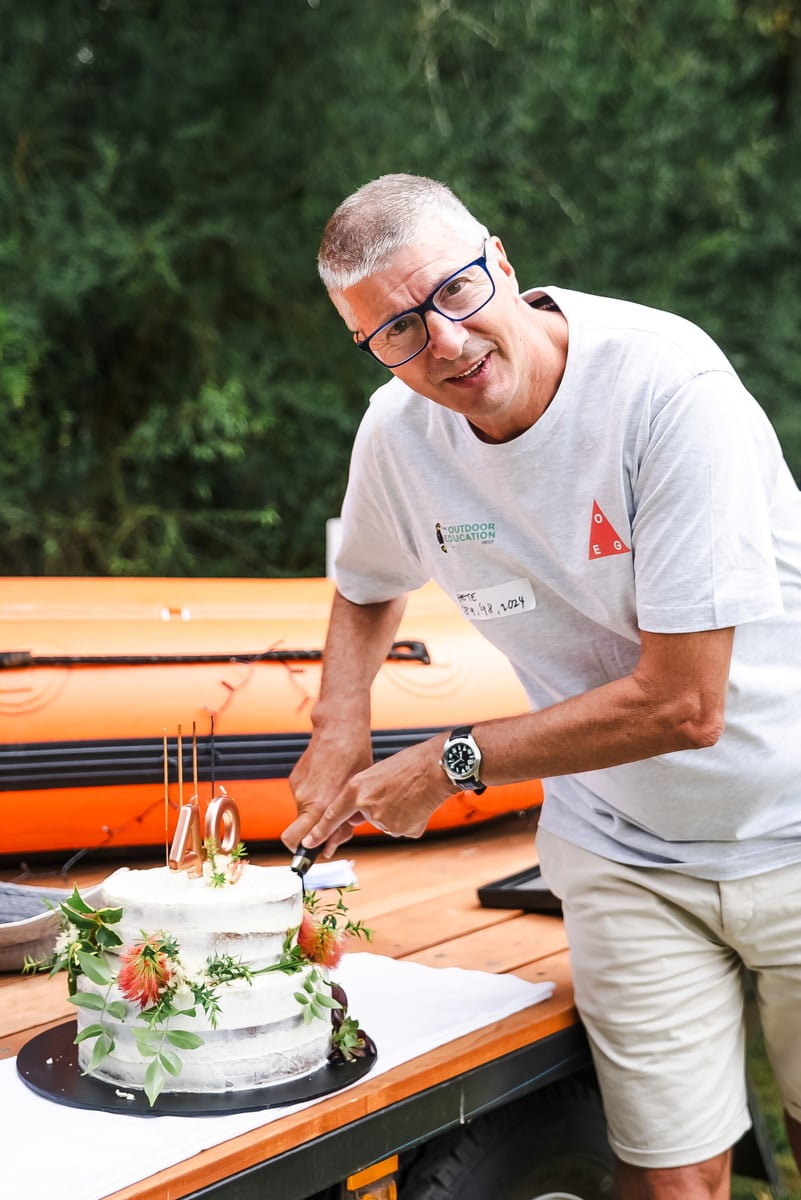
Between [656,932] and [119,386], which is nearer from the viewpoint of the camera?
[656,932]

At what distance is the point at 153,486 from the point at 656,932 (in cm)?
305

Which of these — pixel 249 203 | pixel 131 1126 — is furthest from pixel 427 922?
pixel 249 203

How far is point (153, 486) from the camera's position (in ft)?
13.7

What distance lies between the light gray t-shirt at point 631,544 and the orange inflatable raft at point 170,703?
0.63 meters

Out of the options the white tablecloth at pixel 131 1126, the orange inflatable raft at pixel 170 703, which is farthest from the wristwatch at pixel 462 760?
the orange inflatable raft at pixel 170 703

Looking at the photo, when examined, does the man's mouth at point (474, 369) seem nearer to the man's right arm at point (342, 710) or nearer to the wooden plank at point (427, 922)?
the man's right arm at point (342, 710)

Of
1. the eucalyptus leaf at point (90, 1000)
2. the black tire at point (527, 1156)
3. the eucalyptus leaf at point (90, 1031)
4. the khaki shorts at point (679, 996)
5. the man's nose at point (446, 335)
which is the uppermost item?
the man's nose at point (446, 335)

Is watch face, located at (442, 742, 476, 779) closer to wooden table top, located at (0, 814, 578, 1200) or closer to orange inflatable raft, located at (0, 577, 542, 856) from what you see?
wooden table top, located at (0, 814, 578, 1200)

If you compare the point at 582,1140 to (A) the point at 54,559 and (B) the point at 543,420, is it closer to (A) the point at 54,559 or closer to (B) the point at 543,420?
(B) the point at 543,420

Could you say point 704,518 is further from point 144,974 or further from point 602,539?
point 144,974

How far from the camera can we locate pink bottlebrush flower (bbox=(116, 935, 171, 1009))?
1.12m

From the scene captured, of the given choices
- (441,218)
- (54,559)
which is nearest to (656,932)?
(441,218)

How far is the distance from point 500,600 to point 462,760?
0.69 ft

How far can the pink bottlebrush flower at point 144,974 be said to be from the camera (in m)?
1.12
